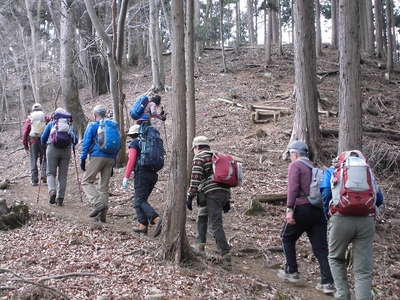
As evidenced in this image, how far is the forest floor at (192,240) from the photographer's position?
5359 millimetres

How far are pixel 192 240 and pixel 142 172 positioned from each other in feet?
4.66

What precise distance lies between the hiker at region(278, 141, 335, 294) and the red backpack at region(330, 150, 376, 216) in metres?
0.75

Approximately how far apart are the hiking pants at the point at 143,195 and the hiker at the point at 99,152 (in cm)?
88

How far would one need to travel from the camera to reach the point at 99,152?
313 inches

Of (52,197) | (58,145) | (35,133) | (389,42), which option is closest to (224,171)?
Result: (58,145)

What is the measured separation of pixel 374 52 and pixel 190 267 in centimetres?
3084

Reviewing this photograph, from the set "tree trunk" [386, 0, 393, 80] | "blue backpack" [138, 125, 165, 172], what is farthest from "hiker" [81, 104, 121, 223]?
"tree trunk" [386, 0, 393, 80]

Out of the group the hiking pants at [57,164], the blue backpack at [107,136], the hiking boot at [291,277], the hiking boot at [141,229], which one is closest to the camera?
the hiking boot at [291,277]

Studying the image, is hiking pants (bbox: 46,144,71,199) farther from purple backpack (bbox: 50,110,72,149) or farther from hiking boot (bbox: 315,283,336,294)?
hiking boot (bbox: 315,283,336,294)

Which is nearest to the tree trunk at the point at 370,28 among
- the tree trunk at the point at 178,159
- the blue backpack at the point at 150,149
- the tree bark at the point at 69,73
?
the tree bark at the point at 69,73

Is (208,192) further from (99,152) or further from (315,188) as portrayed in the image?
(99,152)

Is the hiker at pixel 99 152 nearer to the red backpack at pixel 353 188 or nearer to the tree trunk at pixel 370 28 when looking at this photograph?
the red backpack at pixel 353 188

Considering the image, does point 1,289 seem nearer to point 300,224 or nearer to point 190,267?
point 190,267

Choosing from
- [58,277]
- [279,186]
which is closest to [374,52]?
[279,186]
